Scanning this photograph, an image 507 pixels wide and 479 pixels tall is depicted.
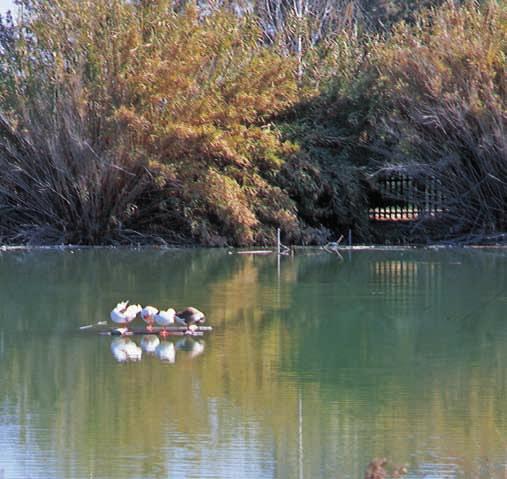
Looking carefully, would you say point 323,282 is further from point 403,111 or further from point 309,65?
point 309,65

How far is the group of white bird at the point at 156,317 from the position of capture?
397 inches

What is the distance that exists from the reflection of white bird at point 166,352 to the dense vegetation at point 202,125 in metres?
9.85

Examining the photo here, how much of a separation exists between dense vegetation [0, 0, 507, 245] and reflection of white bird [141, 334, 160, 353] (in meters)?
9.59

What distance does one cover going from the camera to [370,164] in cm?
2181

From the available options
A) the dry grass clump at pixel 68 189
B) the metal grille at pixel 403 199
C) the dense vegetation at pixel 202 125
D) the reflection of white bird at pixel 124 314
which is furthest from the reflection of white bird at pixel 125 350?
the metal grille at pixel 403 199

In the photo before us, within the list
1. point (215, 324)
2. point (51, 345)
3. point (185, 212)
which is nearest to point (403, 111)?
point (185, 212)

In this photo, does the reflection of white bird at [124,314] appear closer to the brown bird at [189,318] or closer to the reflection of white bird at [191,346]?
the brown bird at [189,318]

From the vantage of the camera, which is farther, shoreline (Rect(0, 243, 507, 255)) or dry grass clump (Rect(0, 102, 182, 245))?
dry grass clump (Rect(0, 102, 182, 245))

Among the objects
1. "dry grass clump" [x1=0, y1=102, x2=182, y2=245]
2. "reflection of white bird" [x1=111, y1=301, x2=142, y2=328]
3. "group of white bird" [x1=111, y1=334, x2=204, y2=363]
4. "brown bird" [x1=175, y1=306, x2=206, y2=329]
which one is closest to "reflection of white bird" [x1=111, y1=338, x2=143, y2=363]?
"group of white bird" [x1=111, y1=334, x2=204, y2=363]

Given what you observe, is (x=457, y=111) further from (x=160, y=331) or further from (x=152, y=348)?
(x=152, y=348)

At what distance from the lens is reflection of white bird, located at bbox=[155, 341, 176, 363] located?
921 cm

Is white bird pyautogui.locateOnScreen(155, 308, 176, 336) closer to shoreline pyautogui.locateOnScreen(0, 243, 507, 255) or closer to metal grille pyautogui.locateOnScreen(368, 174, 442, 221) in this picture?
shoreline pyautogui.locateOnScreen(0, 243, 507, 255)

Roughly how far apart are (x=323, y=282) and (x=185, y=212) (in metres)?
6.08

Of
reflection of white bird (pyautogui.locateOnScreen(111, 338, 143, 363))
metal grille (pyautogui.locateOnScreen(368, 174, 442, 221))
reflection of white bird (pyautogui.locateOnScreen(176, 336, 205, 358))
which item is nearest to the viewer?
reflection of white bird (pyautogui.locateOnScreen(111, 338, 143, 363))
